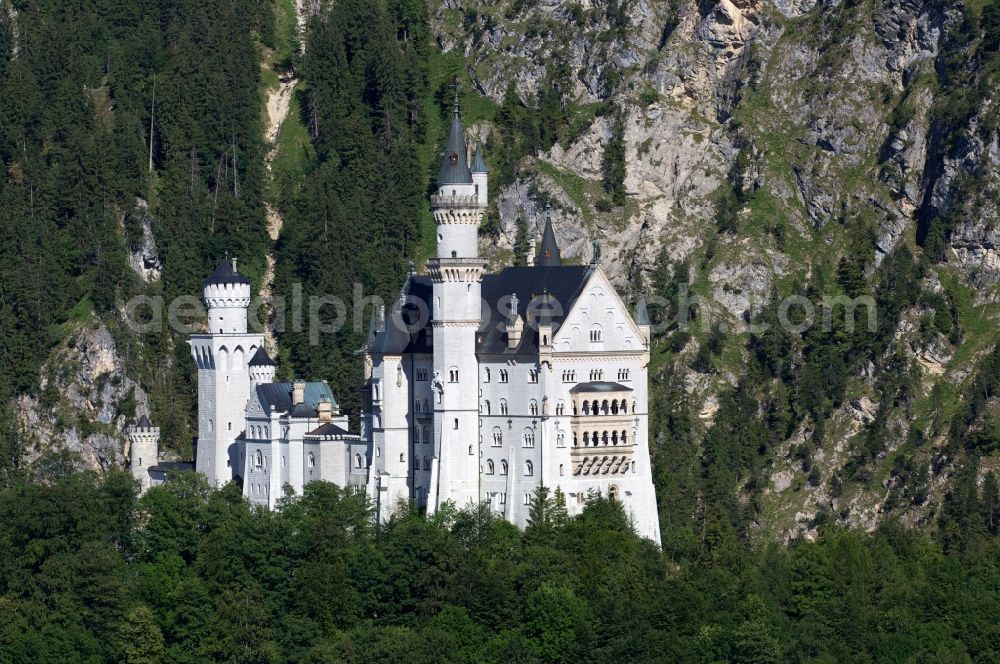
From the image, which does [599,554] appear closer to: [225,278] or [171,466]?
[225,278]

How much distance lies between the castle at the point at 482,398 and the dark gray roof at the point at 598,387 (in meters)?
0.08

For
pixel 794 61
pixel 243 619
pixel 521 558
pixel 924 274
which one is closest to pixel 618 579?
pixel 521 558

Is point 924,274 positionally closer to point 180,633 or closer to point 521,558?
point 521,558

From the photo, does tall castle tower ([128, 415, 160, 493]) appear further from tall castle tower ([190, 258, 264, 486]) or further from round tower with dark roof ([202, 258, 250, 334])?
round tower with dark roof ([202, 258, 250, 334])

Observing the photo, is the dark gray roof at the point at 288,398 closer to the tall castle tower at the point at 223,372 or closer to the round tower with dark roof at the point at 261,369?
the round tower with dark roof at the point at 261,369

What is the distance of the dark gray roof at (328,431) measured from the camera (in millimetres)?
156375

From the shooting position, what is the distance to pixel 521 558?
474ft

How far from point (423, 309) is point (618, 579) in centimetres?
2174

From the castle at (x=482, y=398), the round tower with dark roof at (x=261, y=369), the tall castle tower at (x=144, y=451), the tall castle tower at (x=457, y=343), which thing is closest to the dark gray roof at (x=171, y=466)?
the tall castle tower at (x=144, y=451)

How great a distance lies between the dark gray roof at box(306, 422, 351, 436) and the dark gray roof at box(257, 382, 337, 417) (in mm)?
1251

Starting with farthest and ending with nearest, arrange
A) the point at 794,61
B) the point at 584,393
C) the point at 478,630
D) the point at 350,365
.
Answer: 1. the point at 794,61
2. the point at 350,365
3. the point at 584,393
4. the point at 478,630

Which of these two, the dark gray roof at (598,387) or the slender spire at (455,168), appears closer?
the dark gray roof at (598,387)

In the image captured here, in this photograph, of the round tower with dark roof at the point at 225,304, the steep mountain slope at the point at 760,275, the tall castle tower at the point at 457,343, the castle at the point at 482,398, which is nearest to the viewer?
the castle at the point at 482,398

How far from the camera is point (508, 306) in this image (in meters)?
152
